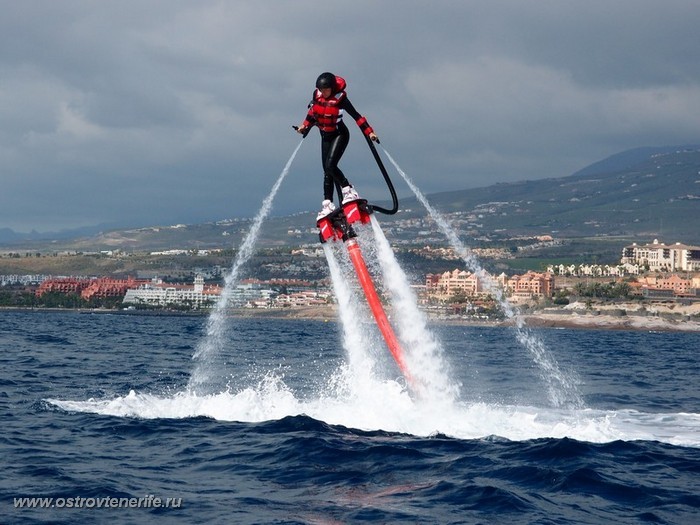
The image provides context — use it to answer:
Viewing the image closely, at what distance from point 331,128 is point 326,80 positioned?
1.33 meters

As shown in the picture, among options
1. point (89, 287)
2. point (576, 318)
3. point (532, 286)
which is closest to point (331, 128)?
point (576, 318)

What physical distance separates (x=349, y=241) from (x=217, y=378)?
14.0 meters

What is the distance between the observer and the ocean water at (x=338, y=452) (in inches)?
687

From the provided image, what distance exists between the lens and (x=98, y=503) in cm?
1742

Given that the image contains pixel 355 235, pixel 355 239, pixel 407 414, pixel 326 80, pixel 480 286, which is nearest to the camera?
pixel 326 80

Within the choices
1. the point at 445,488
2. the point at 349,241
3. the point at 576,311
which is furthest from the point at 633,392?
the point at 576,311

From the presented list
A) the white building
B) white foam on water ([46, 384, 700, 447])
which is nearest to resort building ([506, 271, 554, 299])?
the white building

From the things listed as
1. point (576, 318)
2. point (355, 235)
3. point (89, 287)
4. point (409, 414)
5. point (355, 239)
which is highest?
point (89, 287)

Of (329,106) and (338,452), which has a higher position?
(329,106)

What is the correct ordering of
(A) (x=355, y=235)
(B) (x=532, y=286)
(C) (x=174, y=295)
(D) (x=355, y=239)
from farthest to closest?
1. (C) (x=174, y=295)
2. (B) (x=532, y=286)
3. (A) (x=355, y=235)
4. (D) (x=355, y=239)

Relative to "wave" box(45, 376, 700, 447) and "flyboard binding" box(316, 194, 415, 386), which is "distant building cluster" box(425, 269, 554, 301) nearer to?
"wave" box(45, 376, 700, 447)

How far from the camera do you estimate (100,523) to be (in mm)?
16266

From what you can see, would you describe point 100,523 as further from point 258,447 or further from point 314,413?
point 314,413

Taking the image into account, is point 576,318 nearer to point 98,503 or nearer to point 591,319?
point 591,319
